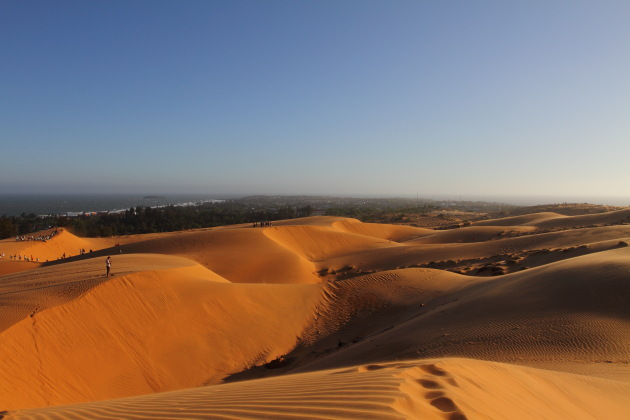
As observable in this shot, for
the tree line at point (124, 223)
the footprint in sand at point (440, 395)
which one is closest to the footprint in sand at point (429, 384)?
the footprint in sand at point (440, 395)

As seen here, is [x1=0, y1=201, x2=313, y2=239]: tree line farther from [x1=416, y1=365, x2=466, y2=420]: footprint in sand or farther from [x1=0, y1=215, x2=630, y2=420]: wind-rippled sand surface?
[x1=416, y1=365, x2=466, y2=420]: footprint in sand

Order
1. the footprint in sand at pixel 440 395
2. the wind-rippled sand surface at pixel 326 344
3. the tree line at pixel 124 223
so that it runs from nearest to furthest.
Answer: the footprint in sand at pixel 440 395 < the wind-rippled sand surface at pixel 326 344 < the tree line at pixel 124 223

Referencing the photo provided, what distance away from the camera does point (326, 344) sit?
38.7 feet

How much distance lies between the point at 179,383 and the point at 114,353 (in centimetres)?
197

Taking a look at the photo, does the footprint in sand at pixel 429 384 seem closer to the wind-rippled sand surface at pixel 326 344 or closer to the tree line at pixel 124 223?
the wind-rippled sand surface at pixel 326 344

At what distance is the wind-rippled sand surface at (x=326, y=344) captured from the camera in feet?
14.2

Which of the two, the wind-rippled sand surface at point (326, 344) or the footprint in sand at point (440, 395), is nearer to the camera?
the footprint in sand at point (440, 395)

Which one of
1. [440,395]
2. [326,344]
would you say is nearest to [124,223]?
[326,344]

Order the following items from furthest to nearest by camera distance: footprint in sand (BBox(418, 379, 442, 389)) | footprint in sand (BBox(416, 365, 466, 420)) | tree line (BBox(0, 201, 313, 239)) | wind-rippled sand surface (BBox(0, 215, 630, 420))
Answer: tree line (BBox(0, 201, 313, 239)) → wind-rippled sand surface (BBox(0, 215, 630, 420)) → footprint in sand (BBox(418, 379, 442, 389)) → footprint in sand (BBox(416, 365, 466, 420))

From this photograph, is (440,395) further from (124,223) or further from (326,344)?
(124,223)

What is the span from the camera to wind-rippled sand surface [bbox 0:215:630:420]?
4324 millimetres

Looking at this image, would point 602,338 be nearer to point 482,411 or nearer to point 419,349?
point 419,349

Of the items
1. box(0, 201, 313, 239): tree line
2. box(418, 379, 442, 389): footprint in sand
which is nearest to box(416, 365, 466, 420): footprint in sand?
box(418, 379, 442, 389): footprint in sand

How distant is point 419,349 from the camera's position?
26.3 ft
